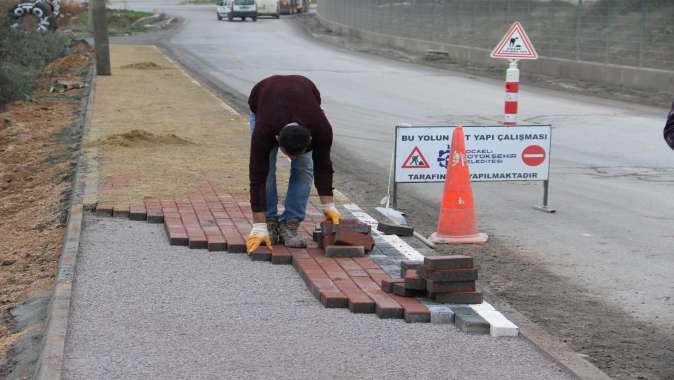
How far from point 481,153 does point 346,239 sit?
2707 mm

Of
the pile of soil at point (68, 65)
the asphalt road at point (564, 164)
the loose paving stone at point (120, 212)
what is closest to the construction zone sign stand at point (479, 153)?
the asphalt road at point (564, 164)

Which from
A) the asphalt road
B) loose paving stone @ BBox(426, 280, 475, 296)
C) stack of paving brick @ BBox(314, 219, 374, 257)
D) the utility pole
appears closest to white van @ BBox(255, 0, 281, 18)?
the asphalt road

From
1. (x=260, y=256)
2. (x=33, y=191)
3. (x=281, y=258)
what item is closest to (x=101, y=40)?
(x=33, y=191)

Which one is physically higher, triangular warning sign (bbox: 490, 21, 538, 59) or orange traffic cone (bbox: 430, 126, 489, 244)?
triangular warning sign (bbox: 490, 21, 538, 59)

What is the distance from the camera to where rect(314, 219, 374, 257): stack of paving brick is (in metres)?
7.64

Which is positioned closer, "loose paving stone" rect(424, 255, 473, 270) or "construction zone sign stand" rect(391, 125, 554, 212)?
"loose paving stone" rect(424, 255, 473, 270)

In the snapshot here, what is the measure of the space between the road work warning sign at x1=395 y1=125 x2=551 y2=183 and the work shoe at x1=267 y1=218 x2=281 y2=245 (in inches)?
77.6

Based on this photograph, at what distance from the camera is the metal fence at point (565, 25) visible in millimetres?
24516

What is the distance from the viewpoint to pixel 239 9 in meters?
61.4

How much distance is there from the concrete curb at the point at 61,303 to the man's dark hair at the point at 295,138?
5.47 ft

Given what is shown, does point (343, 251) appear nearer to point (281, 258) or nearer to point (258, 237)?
point (281, 258)

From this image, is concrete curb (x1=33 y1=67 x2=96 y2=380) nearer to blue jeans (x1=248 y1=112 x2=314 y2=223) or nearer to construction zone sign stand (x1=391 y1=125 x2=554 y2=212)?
blue jeans (x1=248 y1=112 x2=314 y2=223)

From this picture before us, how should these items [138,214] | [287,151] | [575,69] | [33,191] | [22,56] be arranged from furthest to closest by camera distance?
[575,69], [22,56], [33,191], [138,214], [287,151]

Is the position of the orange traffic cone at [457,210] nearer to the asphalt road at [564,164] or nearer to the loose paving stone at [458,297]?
the asphalt road at [564,164]
